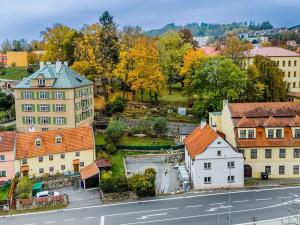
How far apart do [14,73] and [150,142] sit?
65431mm

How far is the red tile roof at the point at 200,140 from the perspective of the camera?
53125mm

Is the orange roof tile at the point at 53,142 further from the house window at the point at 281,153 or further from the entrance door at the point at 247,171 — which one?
the house window at the point at 281,153

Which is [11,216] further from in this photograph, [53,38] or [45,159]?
[53,38]

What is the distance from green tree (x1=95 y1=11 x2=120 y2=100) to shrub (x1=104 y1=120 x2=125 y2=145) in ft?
64.6

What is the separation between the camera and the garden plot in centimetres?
5328

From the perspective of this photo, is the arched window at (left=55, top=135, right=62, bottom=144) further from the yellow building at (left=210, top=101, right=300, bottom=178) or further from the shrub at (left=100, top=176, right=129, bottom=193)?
the yellow building at (left=210, top=101, right=300, bottom=178)

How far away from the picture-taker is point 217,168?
173 ft

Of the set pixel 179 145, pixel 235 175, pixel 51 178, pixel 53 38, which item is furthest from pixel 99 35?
pixel 235 175

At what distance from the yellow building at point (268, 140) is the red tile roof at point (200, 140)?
143 inches

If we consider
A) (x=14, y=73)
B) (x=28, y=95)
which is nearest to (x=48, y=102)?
(x=28, y=95)

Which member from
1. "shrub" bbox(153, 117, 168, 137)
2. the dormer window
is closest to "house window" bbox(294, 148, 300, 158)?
"shrub" bbox(153, 117, 168, 137)

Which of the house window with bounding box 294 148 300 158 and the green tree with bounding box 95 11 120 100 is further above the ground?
the green tree with bounding box 95 11 120 100

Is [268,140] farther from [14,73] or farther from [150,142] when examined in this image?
[14,73]

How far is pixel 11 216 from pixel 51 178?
10.2 m
